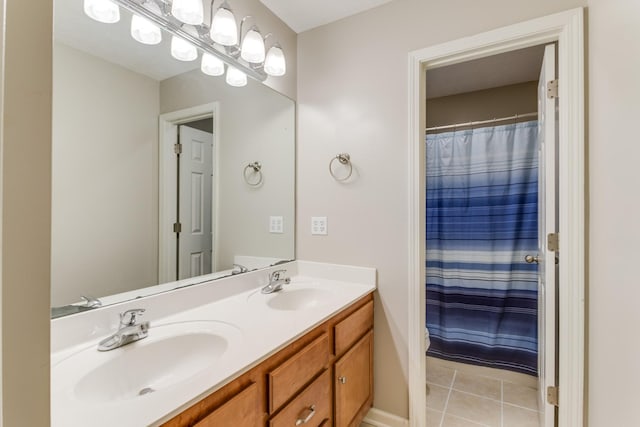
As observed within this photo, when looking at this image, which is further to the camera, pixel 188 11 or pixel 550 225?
pixel 550 225

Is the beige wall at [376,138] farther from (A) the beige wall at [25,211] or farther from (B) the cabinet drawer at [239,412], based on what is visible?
(A) the beige wall at [25,211]

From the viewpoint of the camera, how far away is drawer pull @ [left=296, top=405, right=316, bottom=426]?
106 cm

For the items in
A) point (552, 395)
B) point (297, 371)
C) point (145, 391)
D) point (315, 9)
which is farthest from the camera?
point (315, 9)

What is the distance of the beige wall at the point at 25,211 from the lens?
0.35 meters

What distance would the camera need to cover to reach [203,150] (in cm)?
145

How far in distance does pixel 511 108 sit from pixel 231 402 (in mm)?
2905

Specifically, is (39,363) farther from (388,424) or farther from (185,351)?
(388,424)

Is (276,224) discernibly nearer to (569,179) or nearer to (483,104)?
(569,179)

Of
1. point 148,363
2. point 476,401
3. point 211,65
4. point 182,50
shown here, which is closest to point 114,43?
point 182,50

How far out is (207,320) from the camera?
3.86 ft

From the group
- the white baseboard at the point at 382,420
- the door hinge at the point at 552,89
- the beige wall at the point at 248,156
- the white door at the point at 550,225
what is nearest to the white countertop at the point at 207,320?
the beige wall at the point at 248,156

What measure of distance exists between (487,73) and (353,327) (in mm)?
2172

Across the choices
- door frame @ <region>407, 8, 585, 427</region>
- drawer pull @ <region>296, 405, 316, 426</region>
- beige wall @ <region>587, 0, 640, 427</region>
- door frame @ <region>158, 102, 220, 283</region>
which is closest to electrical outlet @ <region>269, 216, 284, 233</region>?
door frame @ <region>158, 102, 220, 283</region>

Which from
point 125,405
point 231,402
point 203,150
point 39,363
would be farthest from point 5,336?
point 203,150
